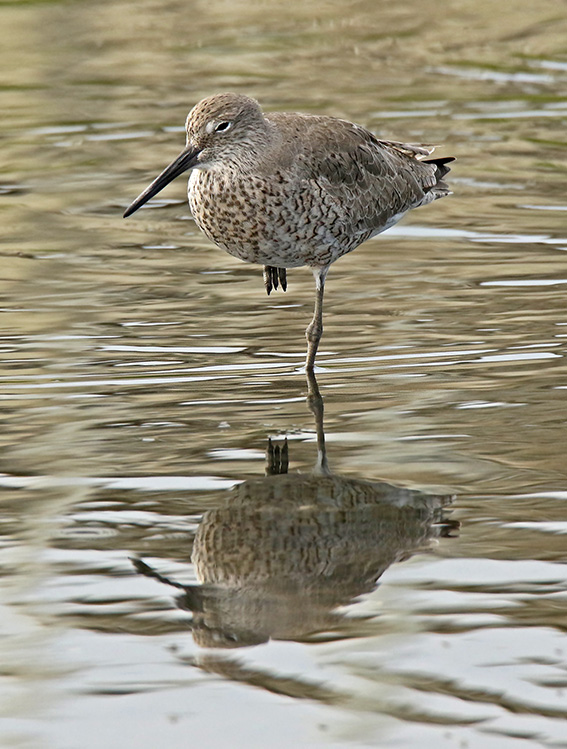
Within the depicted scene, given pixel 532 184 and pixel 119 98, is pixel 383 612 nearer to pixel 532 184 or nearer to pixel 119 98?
pixel 532 184

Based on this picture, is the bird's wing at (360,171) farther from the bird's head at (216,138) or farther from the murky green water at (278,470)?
the murky green water at (278,470)

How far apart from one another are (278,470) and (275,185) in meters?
2.21

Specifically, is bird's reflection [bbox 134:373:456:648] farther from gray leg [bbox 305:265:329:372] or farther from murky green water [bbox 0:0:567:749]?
gray leg [bbox 305:265:329:372]

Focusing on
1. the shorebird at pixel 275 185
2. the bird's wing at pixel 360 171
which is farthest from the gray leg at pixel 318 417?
the bird's wing at pixel 360 171

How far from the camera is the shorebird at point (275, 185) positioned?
8.66 meters

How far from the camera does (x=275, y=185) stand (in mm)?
8719

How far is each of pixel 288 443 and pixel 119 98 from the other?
1150cm

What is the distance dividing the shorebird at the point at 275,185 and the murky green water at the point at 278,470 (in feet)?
2.58

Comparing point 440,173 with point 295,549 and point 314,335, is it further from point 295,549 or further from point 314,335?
point 295,549

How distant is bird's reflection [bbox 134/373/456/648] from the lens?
18.2 feet

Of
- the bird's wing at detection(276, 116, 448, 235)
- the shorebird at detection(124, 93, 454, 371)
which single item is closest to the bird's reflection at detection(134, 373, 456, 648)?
the shorebird at detection(124, 93, 454, 371)

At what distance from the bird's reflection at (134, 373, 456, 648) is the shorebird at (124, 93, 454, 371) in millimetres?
1879

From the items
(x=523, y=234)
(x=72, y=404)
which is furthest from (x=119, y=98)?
(x=72, y=404)

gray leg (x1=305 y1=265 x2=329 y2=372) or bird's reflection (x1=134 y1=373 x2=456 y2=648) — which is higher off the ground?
gray leg (x1=305 y1=265 x2=329 y2=372)
